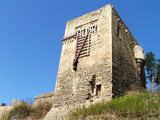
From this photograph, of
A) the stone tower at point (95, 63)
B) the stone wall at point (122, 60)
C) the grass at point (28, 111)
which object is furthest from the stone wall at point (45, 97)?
the stone wall at point (122, 60)

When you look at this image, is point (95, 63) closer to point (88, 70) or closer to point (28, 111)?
point (88, 70)

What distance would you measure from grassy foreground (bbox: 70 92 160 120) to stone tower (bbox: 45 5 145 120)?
1.15 m

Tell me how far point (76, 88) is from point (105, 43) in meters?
2.83

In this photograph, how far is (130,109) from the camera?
648 centimetres

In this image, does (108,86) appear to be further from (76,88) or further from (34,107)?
(34,107)

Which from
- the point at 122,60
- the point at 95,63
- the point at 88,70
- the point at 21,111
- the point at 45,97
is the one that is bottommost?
the point at 21,111

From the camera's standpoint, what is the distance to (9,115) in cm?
1120

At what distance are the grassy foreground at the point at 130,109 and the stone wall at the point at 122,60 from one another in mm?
1452

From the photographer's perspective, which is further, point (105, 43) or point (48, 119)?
point (105, 43)

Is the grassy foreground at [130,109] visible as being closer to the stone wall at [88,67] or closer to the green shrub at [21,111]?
the stone wall at [88,67]

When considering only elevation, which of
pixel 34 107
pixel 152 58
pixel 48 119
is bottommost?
pixel 48 119

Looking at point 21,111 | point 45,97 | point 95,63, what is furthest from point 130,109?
point 45,97

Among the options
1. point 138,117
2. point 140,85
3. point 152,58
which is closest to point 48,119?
point 138,117

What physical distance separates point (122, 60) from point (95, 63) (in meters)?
1.77
